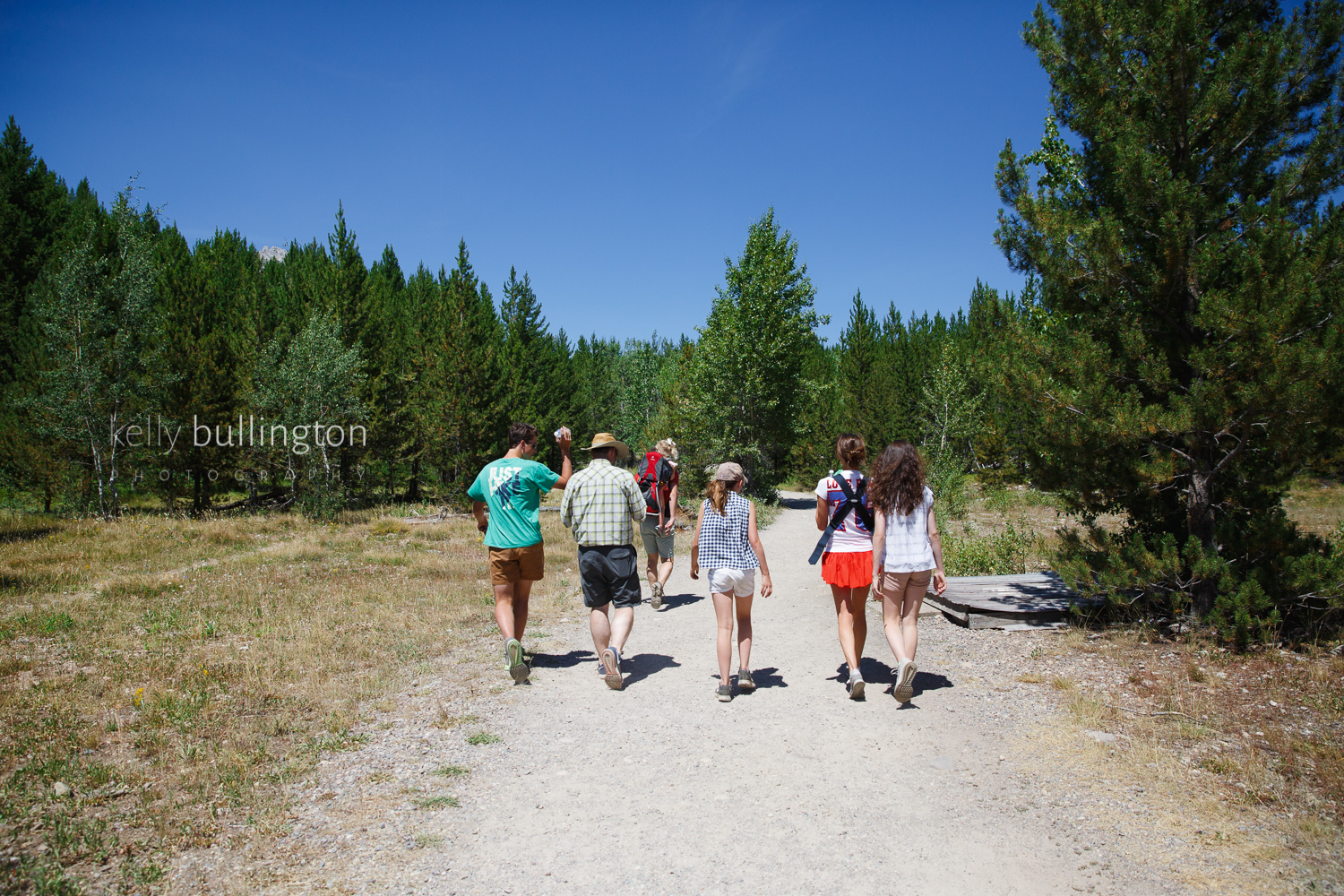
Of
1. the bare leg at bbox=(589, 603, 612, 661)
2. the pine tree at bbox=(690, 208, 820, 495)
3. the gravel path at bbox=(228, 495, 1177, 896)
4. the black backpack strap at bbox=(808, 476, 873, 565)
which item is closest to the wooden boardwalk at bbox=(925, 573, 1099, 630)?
the gravel path at bbox=(228, 495, 1177, 896)

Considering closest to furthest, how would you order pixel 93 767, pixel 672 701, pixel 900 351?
pixel 93 767, pixel 672 701, pixel 900 351

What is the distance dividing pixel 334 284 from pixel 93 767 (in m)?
30.5

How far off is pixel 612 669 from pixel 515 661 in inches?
34.1

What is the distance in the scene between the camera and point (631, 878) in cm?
337

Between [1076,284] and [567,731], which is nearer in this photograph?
[567,731]

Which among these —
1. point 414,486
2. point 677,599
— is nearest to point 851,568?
point 677,599

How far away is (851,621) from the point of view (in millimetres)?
5938

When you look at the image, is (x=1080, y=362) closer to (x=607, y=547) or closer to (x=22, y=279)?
(x=607, y=547)

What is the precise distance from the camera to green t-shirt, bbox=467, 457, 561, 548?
6.11m

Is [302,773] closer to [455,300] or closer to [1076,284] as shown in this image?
[1076,284]

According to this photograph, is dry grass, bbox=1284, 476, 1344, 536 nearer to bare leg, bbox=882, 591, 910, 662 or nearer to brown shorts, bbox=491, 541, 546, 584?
bare leg, bbox=882, 591, 910, 662

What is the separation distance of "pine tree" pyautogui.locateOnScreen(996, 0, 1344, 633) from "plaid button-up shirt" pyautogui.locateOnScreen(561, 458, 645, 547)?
15.0 feet

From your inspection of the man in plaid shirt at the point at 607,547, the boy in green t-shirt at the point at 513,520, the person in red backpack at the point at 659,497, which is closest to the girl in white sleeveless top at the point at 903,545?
the man in plaid shirt at the point at 607,547

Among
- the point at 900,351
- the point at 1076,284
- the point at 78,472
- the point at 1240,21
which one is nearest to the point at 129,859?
the point at 1076,284
